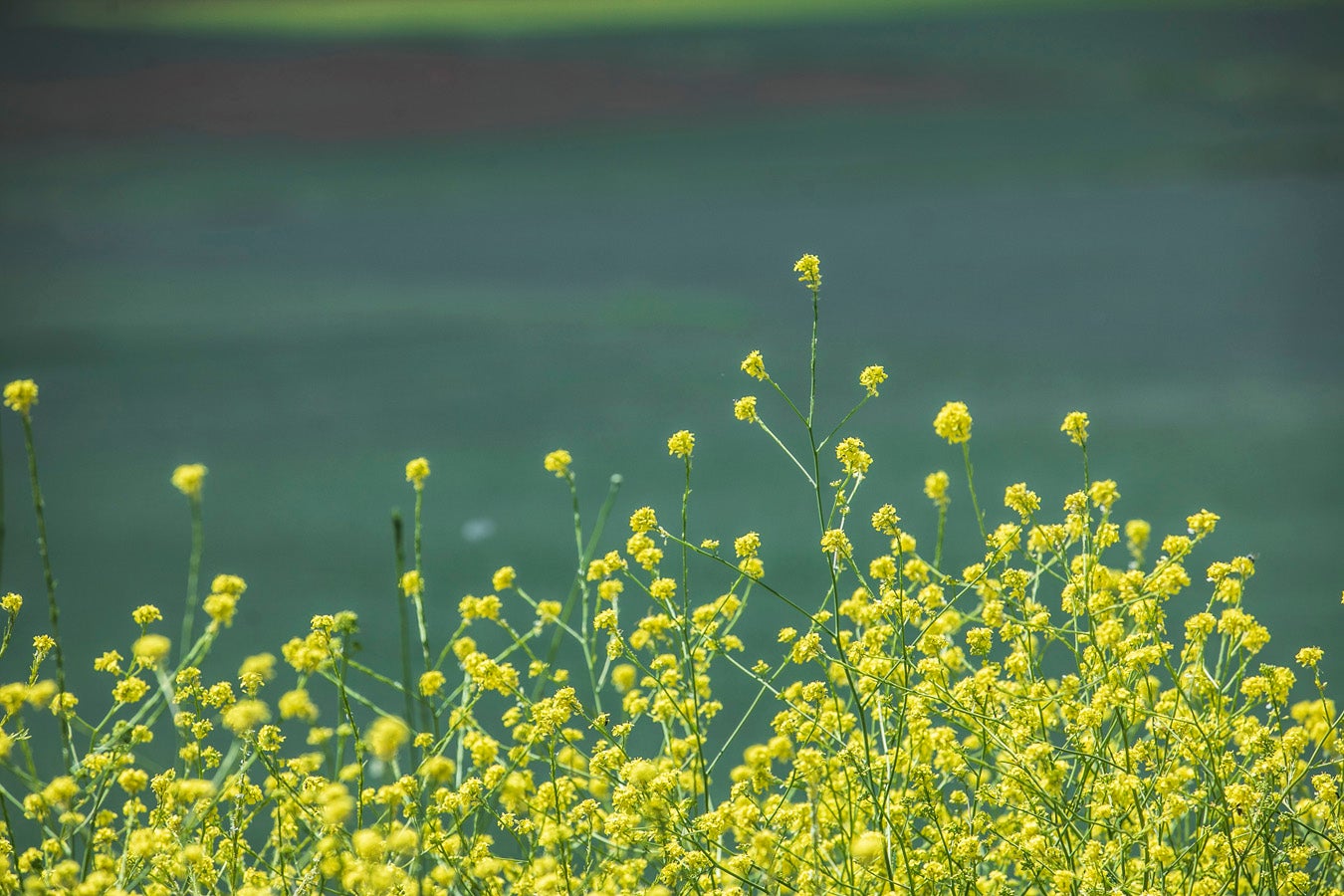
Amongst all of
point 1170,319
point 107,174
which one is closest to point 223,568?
point 1170,319

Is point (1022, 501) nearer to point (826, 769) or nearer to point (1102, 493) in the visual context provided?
point (1102, 493)

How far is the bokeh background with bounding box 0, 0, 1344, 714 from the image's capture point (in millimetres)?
3225

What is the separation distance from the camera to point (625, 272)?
6.11 metres

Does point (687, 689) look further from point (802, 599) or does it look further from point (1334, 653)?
point (1334, 653)

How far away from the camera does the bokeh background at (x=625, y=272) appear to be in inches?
127

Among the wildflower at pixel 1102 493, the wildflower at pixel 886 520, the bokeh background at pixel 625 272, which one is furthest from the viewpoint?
the bokeh background at pixel 625 272

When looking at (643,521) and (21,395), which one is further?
(643,521)

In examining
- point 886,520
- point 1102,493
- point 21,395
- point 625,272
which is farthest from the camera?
point 625,272

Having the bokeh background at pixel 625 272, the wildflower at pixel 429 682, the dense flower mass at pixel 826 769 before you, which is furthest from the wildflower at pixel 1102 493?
the bokeh background at pixel 625 272

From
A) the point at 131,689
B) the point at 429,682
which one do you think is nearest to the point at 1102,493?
the point at 429,682

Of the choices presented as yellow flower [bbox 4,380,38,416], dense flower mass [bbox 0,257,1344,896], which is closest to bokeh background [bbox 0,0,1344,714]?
dense flower mass [bbox 0,257,1344,896]

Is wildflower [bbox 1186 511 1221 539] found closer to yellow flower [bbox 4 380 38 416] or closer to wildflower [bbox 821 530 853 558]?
wildflower [bbox 821 530 853 558]

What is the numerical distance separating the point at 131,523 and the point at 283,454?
0.59 metres

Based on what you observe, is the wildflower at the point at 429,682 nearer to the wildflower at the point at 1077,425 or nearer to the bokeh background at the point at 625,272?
the wildflower at the point at 1077,425
